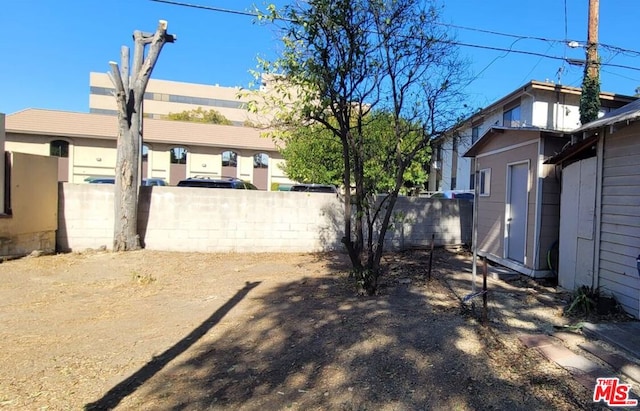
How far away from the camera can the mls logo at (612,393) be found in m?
2.98

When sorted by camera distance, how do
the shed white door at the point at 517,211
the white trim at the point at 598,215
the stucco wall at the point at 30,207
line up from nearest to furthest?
1. the white trim at the point at 598,215
2. the shed white door at the point at 517,211
3. the stucco wall at the point at 30,207

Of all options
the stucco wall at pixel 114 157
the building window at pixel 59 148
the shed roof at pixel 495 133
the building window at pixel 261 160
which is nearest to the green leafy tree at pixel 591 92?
the shed roof at pixel 495 133

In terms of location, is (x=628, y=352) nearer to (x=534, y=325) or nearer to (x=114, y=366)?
(x=534, y=325)

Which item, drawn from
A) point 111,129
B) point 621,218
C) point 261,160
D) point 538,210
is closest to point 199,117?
point 261,160

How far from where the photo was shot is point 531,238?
7352mm

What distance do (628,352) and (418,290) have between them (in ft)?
9.30

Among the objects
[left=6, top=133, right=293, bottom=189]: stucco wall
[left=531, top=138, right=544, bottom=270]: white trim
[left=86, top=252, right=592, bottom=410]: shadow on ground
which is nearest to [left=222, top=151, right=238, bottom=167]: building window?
[left=6, top=133, right=293, bottom=189]: stucco wall

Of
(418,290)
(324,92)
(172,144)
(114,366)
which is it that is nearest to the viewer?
(114,366)

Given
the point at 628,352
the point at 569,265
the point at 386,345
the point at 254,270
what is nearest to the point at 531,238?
the point at 569,265

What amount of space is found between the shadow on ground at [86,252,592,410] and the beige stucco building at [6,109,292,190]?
23.2 metres

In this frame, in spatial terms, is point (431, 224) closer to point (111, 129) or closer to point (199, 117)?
point (111, 129)

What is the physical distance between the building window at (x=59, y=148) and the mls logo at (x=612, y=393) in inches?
1185

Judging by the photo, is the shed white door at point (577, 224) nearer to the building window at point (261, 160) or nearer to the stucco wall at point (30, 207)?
the stucco wall at point (30, 207)

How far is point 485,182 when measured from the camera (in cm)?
943
